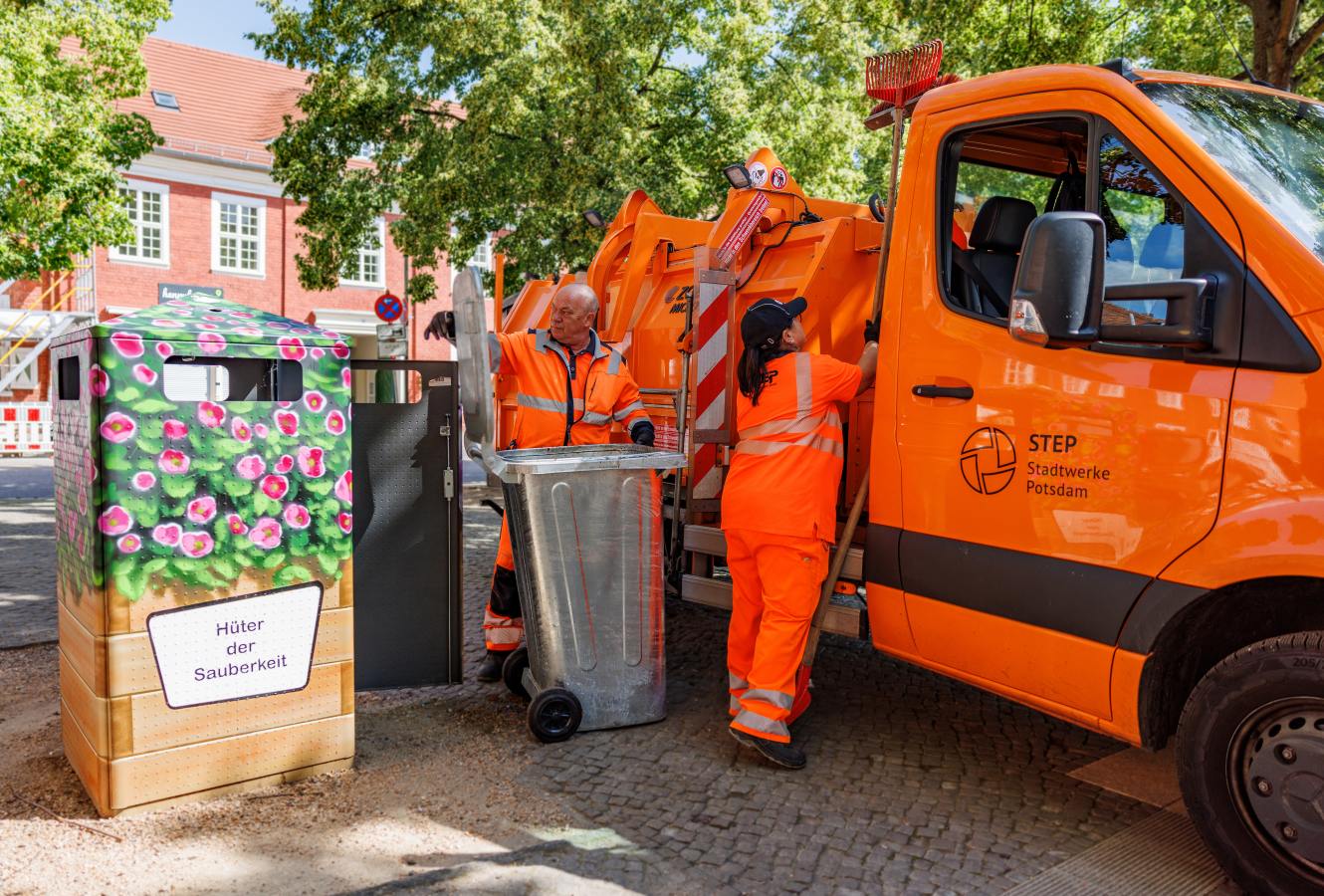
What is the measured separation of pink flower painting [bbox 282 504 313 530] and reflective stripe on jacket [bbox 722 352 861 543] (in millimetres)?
1541

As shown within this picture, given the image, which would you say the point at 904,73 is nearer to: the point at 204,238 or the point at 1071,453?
the point at 1071,453

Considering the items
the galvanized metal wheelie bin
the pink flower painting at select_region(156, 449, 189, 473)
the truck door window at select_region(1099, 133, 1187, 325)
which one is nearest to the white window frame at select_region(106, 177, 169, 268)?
the galvanized metal wheelie bin

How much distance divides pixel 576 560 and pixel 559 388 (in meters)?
0.96

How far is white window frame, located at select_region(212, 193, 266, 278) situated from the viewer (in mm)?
27406

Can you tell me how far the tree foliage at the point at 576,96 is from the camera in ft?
39.9

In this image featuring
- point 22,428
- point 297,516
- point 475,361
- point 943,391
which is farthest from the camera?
point 22,428

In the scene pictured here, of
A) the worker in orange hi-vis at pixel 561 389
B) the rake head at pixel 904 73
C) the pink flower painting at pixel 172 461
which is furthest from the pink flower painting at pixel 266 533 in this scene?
the rake head at pixel 904 73

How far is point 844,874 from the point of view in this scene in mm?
3047

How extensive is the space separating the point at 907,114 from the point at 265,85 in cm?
3194

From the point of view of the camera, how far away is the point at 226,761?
3404mm

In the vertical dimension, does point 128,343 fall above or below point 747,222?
below

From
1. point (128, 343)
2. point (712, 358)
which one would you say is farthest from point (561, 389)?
point (128, 343)

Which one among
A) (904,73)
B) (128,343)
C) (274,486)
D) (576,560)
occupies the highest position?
(904,73)

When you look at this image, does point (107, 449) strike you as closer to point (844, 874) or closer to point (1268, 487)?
point (844, 874)
